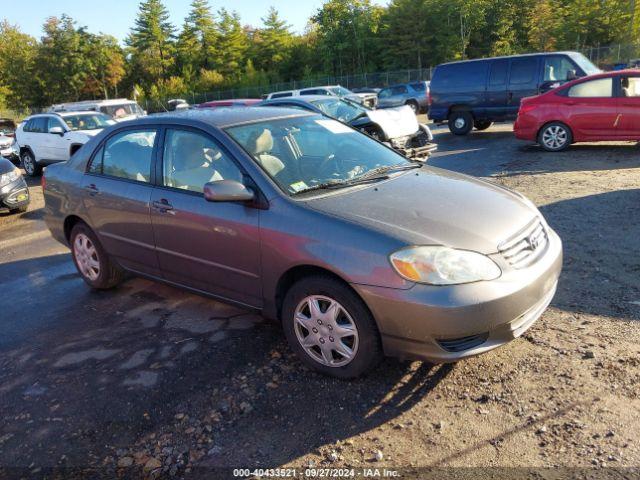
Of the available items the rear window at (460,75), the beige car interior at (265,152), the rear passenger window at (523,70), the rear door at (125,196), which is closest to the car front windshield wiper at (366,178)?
the beige car interior at (265,152)

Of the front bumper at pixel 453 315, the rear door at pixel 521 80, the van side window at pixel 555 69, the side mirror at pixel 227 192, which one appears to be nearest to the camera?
the front bumper at pixel 453 315

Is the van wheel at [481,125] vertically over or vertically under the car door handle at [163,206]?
under

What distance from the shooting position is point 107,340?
4.26 metres

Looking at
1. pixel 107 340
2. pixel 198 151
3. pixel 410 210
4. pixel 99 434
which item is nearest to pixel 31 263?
pixel 107 340

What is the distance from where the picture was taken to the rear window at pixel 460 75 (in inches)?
571

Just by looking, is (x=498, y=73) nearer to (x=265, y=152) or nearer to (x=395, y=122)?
(x=395, y=122)

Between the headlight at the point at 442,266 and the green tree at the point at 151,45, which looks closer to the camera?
the headlight at the point at 442,266

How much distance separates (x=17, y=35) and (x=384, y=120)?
225 feet

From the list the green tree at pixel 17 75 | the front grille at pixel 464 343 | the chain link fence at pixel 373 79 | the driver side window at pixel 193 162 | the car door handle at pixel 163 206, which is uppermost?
the green tree at pixel 17 75

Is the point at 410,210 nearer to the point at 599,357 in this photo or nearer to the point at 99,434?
the point at 599,357

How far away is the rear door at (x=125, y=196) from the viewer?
177 inches

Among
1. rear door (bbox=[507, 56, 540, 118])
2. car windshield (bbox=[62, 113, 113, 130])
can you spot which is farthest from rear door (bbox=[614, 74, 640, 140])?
car windshield (bbox=[62, 113, 113, 130])

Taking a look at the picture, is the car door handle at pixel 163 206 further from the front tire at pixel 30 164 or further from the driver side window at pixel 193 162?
the front tire at pixel 30 164

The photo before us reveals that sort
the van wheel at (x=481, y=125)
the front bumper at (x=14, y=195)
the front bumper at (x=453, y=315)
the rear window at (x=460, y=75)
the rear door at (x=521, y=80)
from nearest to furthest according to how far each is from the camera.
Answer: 1. the front bumper at (x=453, y=315)
2. the front bumper at (x=14, y=195)
3. the rear door at (x=521, y=80)
4. the rear window at (x=460, y=75)
5. the van wheel at (x=481, y=125)
